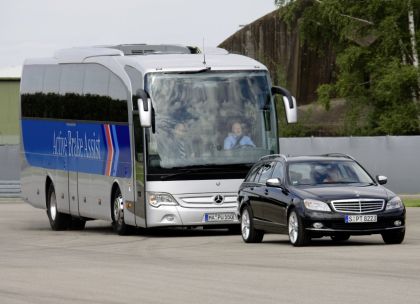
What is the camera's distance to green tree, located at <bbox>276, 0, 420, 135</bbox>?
207 feet

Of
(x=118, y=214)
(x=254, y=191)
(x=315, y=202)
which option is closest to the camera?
(x=315, y=202)

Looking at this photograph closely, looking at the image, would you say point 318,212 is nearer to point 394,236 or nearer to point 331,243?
point 394,236

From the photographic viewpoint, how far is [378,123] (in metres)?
65.1

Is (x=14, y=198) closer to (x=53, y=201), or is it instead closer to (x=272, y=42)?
(x=53, y=201)

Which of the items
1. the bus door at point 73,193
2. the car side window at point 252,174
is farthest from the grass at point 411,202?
the car side window at point 252,174

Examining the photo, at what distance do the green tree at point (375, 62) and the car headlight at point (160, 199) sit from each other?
35.2 metres

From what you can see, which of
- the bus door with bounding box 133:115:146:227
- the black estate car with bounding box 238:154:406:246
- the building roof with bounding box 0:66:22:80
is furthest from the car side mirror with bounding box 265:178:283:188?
the building roof with bounding box 0:66:22:80

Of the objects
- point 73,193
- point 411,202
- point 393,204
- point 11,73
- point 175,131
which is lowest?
point 11,73

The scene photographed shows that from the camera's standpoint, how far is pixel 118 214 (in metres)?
30.3

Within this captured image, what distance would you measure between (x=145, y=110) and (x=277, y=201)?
442cm

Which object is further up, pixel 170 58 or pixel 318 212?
pixel 170 58

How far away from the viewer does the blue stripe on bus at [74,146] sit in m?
30.1

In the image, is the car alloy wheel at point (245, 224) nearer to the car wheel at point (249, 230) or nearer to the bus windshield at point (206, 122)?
the car wheel at point (249, 230)

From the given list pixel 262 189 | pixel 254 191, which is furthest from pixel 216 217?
pixel 262 189
